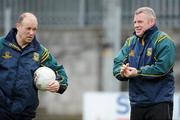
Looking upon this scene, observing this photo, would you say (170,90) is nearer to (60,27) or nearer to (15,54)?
(15,54)

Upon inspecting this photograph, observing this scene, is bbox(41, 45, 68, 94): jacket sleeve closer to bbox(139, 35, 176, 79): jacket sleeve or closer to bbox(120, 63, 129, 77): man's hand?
bbox(120, 63, 129, 77): man's hand

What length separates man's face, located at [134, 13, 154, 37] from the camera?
9656mm

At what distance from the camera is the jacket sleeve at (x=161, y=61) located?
9570mm

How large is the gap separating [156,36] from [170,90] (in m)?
0.64

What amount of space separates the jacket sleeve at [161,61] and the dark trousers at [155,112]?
1.17 ft

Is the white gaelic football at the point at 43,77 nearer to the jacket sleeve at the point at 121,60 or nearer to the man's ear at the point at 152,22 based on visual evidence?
the jacket sleeve at the point at 121,60

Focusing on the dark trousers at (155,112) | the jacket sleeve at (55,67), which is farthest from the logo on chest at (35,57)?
the dark trousers at (155,112)

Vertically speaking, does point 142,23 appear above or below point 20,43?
above

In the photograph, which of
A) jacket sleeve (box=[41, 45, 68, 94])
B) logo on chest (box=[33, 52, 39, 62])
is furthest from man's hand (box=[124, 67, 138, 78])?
logo on chest (box=[33, 52, 39, 62])

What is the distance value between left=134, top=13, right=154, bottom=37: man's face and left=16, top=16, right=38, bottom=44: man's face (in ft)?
3.87

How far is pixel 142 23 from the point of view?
381 inches

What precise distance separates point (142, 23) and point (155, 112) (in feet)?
3.35

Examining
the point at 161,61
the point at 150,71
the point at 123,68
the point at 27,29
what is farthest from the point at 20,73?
the point at 161,61

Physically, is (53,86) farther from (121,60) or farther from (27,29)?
(121,60)
